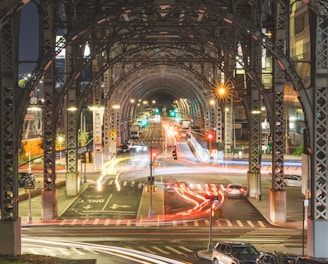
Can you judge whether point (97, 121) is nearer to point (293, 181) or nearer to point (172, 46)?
point (172, 46)

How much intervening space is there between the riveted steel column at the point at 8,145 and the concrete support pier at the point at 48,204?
13169 millimetres

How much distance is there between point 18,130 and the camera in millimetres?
28578

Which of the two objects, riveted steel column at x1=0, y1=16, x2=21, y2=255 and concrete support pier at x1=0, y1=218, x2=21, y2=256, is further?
concrete support pier at x1=0, y1=218, x2=21, y2=256

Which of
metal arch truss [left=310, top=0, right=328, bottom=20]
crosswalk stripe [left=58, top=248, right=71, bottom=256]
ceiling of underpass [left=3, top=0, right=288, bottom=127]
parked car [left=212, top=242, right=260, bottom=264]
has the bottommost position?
crosswalk stripe [left=58, top=248, right=71, bottom=256]

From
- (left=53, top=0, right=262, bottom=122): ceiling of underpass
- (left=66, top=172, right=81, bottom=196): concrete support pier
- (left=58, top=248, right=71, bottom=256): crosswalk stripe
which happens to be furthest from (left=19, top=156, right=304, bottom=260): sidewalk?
(left=53, top=0, right=262, bottom=122): ceiling of underpass

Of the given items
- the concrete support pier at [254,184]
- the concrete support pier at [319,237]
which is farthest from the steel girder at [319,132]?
the concrete support pier at [254,184]

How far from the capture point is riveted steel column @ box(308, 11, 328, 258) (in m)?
26.8

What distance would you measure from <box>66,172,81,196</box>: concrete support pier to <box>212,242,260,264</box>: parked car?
28.9 m

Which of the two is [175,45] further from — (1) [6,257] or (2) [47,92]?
(1) [6,257]

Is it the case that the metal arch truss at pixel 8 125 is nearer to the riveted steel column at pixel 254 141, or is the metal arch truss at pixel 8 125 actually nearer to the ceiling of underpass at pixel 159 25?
the ceiling of underpass at pixel 159 25

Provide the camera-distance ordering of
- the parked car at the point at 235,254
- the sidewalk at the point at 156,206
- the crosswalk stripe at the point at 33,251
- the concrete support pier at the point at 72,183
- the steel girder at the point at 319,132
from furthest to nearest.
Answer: the concrete support pier at the point at 72,183, the sidewalk at the point at 156,206, the crosswalk stripe at the point at 33,251, the steel girder at the point at 319,132, the parked car at the point at 235,254

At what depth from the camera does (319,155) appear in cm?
2709

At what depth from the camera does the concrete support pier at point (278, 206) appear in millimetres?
41250

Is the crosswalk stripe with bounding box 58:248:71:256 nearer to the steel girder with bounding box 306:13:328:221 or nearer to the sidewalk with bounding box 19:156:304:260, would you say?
the sidewalk with bounding box 19:156:304:260
